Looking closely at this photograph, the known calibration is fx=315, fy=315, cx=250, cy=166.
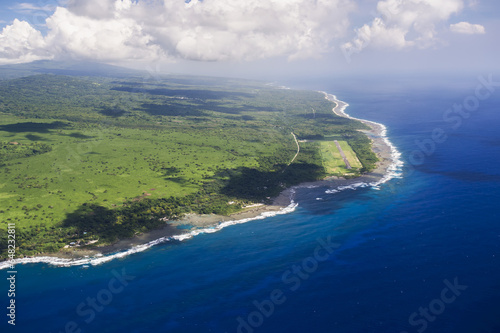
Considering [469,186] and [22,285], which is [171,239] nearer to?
[22,285]

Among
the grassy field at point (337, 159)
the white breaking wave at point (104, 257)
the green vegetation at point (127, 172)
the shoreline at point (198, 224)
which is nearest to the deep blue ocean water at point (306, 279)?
the white breaking wave at point (104, 257)

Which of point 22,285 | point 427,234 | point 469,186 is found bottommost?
point 22,285

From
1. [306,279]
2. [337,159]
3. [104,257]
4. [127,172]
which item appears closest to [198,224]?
[104,257]

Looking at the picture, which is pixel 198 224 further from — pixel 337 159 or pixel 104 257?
pixel 337 159

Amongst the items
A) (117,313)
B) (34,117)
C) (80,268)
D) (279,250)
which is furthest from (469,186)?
(34,117)

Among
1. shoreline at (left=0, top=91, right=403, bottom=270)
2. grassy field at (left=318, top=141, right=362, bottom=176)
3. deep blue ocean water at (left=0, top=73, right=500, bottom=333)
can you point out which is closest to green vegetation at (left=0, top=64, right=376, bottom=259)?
shoreline at (left=0, top=91, right=403, bottom=270)

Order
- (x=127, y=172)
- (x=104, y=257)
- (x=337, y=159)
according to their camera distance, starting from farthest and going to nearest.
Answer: (x=337, y=159)
(x=127, y=172)
(x=104, y=257)

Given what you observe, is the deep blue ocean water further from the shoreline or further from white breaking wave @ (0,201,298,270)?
the shoreline

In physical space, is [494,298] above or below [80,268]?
above
